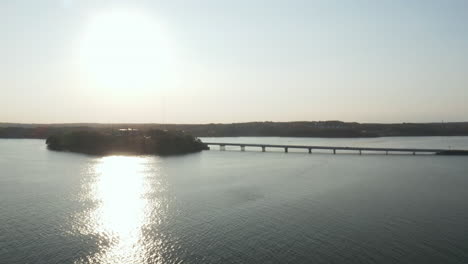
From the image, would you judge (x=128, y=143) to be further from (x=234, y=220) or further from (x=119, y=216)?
(x=234, y=220)

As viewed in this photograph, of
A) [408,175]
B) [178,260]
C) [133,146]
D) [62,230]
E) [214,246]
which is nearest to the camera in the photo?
[178,260]

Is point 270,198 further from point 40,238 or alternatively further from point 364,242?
point 40,238

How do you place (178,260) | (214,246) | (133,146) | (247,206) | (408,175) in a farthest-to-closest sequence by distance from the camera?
(133,146) → (408,175) → (247,206) → (214,246) → (178,260)

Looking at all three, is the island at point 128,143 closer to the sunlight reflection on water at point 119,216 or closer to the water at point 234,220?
the sunlight reflection on water at point 119,216

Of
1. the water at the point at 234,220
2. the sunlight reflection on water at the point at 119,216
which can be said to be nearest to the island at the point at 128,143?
the sunlight reflection on water at the point at 119,216

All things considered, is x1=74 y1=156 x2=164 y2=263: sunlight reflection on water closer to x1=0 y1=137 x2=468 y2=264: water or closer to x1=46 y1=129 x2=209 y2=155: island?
x1=0 y1=137 x2=468 y2=264: water

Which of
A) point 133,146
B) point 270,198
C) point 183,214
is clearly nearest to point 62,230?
point 183,214

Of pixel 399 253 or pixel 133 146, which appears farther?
pixel 133 146
